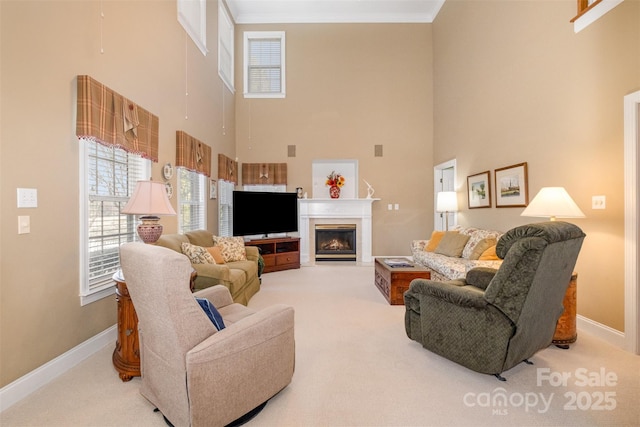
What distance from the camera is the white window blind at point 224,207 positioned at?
5.65 metres

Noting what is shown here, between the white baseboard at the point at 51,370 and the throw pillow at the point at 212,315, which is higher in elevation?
the throw pillow at the point at 212,315

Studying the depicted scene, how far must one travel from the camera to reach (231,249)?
411 centimetres

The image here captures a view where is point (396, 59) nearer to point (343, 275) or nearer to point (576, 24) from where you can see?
point (576, 24)

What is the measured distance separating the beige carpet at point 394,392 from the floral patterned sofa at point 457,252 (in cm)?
120

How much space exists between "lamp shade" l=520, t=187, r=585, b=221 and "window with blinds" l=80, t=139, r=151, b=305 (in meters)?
4.06

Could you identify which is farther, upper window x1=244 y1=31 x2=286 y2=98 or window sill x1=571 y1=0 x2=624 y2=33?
upper window x1=244 y1=31 x2=286 y2=98

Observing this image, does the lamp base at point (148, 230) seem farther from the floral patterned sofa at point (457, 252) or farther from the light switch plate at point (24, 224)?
the floral patterned sofa at point (457, 252)

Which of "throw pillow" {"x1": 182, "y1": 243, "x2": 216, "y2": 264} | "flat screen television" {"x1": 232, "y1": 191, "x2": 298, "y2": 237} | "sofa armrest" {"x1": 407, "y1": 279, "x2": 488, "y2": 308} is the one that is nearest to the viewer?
"sofa armrest" {"x1": 407, "y1": 279, "x2": 488, "y2": 308}

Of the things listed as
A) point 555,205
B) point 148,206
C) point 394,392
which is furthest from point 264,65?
point 394,392

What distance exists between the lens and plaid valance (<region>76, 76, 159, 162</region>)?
89.7 inches

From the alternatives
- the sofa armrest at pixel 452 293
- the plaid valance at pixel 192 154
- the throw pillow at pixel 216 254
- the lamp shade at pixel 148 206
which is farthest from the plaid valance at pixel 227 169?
the sofa armrest at pixel 452 293

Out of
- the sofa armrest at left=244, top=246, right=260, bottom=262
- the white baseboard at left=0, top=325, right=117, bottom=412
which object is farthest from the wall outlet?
the white baseboard at left=0, top=325, right=117, bottom=412

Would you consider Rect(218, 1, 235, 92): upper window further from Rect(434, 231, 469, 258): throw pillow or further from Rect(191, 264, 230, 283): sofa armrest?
Rect(434, 231, 469, 258): throw pillow

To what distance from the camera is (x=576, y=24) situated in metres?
2.93
